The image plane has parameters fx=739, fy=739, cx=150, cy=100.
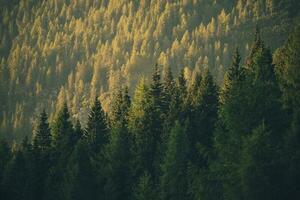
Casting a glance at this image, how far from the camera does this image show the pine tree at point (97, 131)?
66.7 m

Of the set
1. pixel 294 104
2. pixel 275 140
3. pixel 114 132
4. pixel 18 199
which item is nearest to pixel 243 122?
pixel 275 140

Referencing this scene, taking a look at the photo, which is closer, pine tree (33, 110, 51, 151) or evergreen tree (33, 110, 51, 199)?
evergreen tree (33, 110, 51, 199)

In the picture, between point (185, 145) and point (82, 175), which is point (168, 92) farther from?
point (82, 175)

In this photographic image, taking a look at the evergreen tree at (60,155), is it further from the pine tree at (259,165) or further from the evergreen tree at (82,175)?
the pine tree at (259,165)

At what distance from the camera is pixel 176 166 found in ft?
183

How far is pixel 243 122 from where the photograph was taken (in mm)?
48531

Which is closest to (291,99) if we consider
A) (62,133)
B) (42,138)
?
(62,133)

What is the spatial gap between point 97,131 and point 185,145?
13.2 meters

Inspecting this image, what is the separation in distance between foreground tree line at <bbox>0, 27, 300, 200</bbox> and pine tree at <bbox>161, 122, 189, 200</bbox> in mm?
76

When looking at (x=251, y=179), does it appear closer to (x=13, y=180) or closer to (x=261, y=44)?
(x=261, y=44)

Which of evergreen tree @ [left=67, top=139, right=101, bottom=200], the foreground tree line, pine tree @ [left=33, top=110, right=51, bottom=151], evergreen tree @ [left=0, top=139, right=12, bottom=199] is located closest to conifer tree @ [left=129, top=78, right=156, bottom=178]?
the foreground tree line

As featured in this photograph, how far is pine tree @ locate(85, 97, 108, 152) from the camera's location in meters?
66.7

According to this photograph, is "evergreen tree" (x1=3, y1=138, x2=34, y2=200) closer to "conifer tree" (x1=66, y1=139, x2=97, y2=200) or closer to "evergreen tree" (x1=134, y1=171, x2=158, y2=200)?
"conifer tree" (x1=66, y1=139, x2=97, y2=200)

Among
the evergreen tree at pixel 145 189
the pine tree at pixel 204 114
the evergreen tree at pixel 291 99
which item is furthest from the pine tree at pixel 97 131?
the evergreen tree at pixel 291 99
